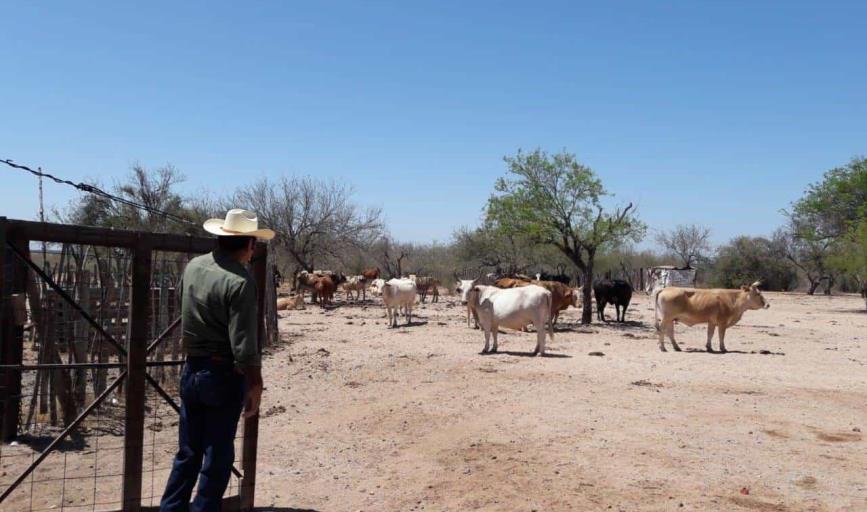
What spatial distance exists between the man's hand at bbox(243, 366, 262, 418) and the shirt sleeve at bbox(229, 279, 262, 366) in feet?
0.16

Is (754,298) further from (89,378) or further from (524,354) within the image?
(89,378)

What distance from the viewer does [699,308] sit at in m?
15.7

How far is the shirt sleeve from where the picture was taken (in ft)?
13.2

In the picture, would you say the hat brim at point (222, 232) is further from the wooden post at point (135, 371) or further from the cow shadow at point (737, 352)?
the cow shadow at point (737, 352)

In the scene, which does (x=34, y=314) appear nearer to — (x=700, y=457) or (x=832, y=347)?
(x=700, y=457)

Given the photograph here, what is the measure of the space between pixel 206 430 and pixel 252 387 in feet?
1.29

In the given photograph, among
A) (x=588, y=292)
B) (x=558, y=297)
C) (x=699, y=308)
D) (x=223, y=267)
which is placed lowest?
(x=699, y=308)

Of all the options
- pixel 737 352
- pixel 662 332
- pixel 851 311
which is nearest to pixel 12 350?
pixel 662 332

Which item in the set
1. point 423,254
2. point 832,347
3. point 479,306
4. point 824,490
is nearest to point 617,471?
point 824,490

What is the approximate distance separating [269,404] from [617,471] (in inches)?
197

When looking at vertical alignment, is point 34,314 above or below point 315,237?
below

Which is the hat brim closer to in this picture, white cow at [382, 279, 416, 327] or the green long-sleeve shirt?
the green long-sleeve shirt

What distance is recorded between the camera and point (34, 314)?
681 centimetres

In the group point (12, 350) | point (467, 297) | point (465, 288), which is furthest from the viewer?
point (465, 288)
